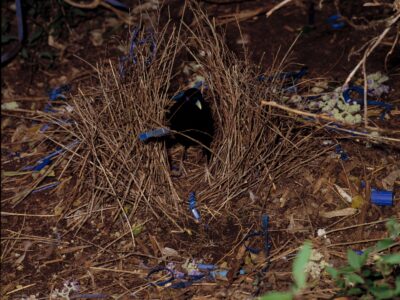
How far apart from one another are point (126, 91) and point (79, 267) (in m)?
0.85

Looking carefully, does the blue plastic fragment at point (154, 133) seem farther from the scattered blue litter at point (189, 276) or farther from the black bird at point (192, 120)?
the scattered blue litter at point (189, 276)

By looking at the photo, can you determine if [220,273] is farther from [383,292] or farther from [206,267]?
[383,292]

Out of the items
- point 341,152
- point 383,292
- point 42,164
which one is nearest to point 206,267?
point 341,152

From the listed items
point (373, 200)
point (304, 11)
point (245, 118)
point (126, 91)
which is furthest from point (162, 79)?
point (304, 11)

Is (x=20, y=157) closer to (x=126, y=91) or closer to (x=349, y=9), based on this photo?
(x=126, y=91)

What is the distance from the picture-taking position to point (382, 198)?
118 inches

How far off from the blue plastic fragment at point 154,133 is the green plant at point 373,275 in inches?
41.5

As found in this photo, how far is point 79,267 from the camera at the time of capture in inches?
118

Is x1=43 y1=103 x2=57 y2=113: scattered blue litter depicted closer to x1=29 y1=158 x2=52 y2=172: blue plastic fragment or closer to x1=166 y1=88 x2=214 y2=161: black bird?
x1=29 y1=158 x2=52 y2=172: blue plastic fragment

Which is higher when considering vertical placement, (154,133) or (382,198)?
(154,133)

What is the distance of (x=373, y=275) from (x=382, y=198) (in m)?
0.79

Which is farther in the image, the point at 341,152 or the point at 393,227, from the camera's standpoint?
the point at 341,152

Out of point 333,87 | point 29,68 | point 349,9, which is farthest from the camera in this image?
point 29,68

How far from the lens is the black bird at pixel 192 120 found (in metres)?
3.06
